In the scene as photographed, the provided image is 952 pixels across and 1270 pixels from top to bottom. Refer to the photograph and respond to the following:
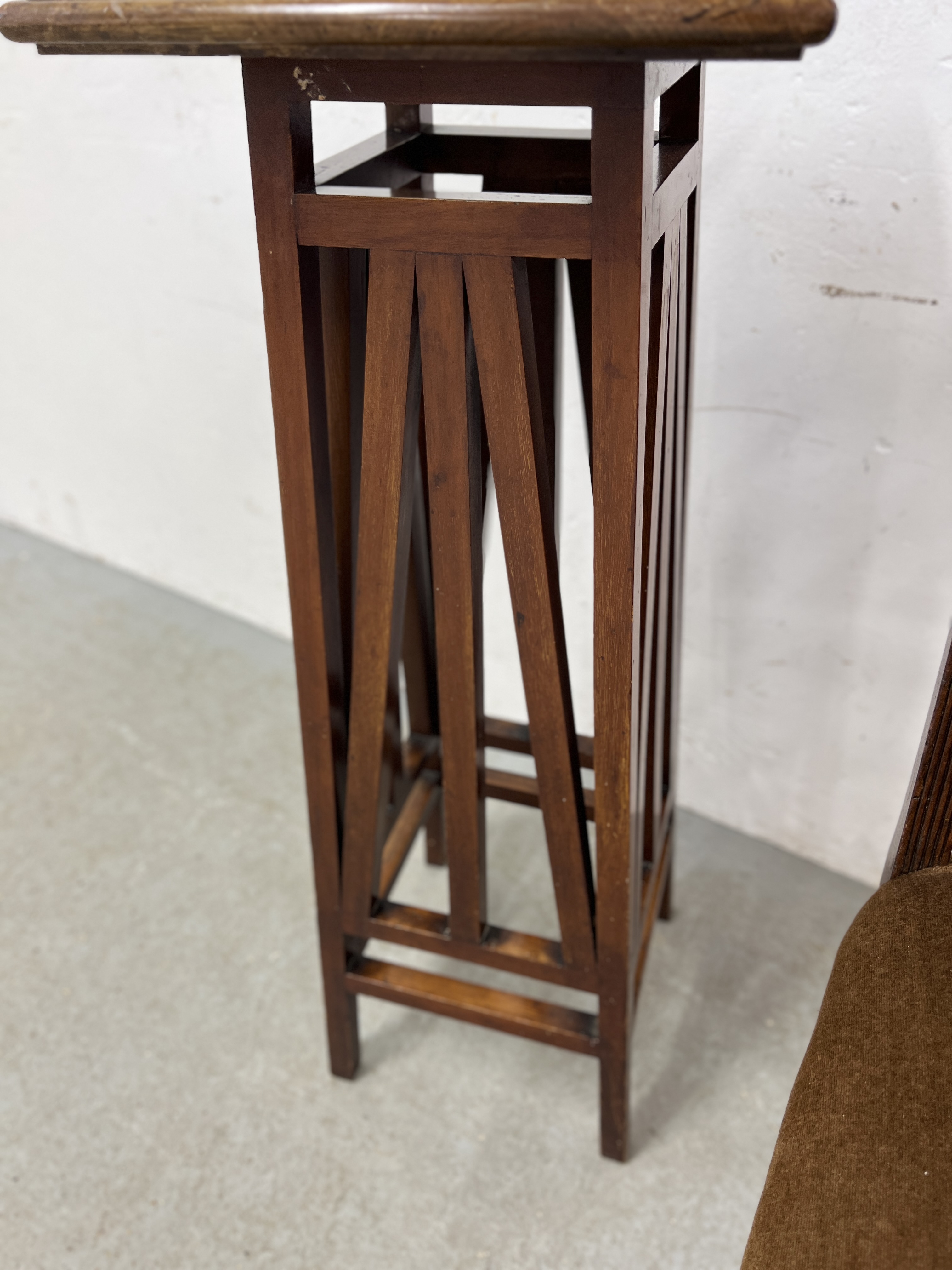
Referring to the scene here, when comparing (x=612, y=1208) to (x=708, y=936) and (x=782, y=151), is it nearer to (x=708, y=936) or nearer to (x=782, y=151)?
(x=708, y=936)

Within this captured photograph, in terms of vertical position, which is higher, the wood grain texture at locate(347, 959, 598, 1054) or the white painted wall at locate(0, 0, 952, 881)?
the white painted wall at locate(0, 0, 952, 881)

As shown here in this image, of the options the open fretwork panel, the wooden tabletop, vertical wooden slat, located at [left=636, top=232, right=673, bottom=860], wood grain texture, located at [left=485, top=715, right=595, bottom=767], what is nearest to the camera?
the wooden tabletop

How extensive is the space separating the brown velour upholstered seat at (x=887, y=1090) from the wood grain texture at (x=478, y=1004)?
42cm

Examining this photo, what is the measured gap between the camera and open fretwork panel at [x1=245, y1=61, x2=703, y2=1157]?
3.09ft

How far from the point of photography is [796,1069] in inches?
59.2

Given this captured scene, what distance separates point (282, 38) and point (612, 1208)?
1284 millimetres

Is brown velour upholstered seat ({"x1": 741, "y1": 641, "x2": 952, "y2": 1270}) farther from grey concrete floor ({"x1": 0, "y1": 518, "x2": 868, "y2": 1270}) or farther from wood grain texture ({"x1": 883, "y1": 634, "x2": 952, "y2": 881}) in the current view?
grey concrete floor ({"x1": 0, "y1": 518, "x2": 868, "y2": 1270})

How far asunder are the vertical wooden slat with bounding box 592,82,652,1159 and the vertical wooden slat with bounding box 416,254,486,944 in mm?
124

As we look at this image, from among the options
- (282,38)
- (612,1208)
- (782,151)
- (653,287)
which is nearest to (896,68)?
(782,151)

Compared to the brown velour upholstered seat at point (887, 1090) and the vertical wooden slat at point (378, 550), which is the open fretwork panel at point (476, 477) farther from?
the brown velour upholstered seat at point (887, 1090)

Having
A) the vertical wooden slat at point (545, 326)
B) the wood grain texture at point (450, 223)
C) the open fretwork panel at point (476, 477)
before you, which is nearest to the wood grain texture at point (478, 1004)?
the open fretwork panel at point (476, 477)

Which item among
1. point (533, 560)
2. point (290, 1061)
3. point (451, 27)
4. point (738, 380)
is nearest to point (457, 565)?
point (533, 560)

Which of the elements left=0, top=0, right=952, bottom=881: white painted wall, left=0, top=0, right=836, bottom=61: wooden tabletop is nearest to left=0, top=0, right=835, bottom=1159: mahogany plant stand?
left=0, top=0, right=836, bottom=61: wooden tabletop

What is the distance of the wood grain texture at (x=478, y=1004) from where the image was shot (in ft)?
4.37
